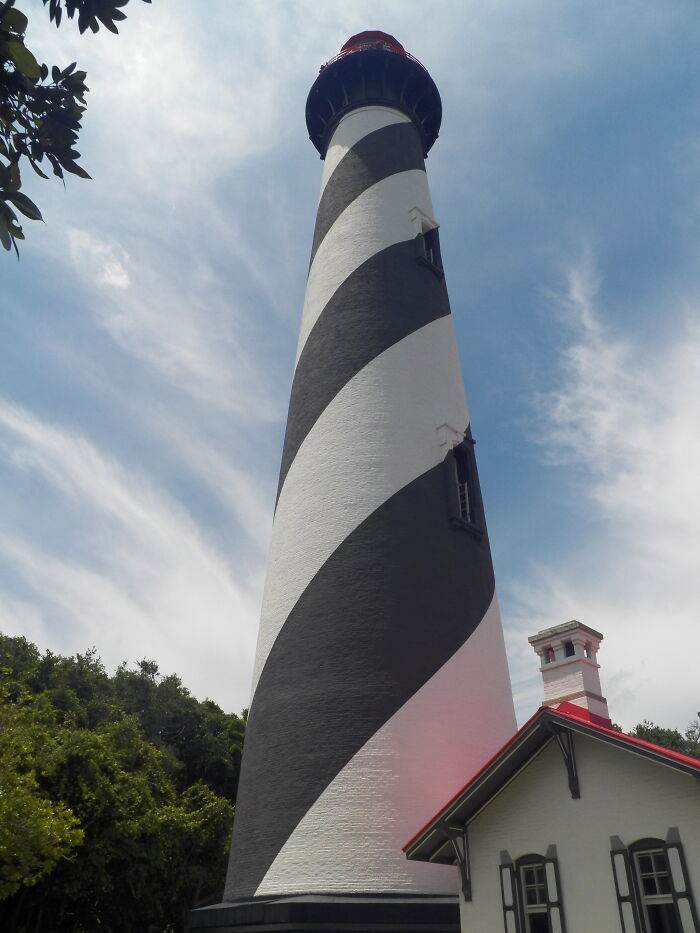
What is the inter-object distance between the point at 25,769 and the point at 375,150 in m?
12.2

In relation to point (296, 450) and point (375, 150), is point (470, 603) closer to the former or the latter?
point (296, 450)

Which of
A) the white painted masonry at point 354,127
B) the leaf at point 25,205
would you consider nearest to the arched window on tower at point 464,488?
the white painted masonry at point 354,127

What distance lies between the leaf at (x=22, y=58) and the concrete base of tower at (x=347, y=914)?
728cm

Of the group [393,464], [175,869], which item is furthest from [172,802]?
[393,464]

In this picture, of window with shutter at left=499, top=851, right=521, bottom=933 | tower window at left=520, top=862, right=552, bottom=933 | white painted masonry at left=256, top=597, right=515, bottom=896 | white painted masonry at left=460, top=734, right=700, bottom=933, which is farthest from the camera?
white painted masonry at left=256, top=597, right=515, bottom=896

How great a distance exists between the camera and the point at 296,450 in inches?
450

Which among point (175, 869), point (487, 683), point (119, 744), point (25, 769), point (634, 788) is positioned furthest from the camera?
point (119, 744)

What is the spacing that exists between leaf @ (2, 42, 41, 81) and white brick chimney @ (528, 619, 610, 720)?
7562 mm

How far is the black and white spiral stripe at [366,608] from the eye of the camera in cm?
835

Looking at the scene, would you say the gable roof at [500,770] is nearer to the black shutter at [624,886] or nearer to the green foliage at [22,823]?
the black shutter at [624,886]

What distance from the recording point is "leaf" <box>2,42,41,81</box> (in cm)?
313

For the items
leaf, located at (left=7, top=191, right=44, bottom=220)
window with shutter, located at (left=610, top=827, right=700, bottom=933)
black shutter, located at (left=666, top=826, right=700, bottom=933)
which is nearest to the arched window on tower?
window with shutter, located at (left=610, top=827, right=700, bottom=933)

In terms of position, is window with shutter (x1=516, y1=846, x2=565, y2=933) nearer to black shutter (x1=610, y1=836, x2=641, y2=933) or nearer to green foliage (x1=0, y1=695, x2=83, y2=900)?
black shutter (x1=610, y1=836, x2=641, y2=933)

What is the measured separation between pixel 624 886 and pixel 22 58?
729 centimetres
